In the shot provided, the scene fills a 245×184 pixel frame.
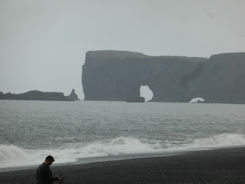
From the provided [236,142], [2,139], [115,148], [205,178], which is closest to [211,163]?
[205,178]

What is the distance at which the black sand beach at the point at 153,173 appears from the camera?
20297 millimetres

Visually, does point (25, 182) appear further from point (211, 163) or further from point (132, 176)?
point (211, 163)

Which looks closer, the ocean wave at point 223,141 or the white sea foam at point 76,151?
the white sea foam at point 76,151

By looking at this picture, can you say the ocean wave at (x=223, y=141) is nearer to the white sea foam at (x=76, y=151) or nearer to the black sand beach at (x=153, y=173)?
the white sea foam at (x=76, y=151)

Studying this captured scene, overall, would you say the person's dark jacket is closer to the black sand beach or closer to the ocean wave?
the black sand beach

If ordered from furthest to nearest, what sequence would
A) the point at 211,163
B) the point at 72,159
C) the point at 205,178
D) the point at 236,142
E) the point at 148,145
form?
the point at 236,142 < the point at 148,145 < the point at 72,159 < the point at 211,163 < the point at 205,178

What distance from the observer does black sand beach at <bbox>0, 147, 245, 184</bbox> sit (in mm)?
20297

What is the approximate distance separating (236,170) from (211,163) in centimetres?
334

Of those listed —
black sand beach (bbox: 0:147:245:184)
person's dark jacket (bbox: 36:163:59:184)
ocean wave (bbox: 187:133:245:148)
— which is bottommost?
black sand beach (bbox: 0:147:245:184)

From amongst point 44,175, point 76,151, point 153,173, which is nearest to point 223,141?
point 76,151

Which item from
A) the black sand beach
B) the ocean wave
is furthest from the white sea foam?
the black sand beach

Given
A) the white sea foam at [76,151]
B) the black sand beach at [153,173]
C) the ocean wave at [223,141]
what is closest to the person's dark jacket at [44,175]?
the black sand beach at [153,173]

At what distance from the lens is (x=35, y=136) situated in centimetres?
5381

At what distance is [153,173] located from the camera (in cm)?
2248
